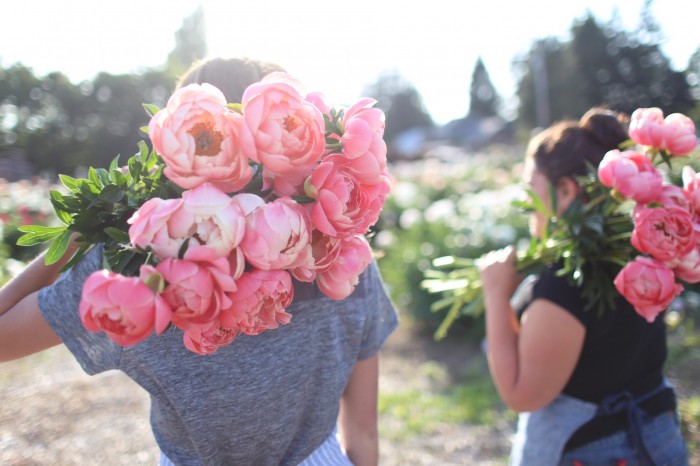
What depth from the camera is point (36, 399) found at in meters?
2.39

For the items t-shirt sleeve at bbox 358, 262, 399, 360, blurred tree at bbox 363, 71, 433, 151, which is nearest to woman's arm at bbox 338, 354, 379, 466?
t-shirt sleeve at bbox 358, 262, 399, 360

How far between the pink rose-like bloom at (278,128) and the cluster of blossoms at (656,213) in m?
0.93

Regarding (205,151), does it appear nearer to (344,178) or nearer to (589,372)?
(344,178)

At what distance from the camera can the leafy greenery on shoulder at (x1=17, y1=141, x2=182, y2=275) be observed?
83cm

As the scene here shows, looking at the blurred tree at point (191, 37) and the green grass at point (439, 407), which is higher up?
the blurred tree at point (191, 37)

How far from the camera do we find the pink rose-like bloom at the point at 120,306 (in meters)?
0.62

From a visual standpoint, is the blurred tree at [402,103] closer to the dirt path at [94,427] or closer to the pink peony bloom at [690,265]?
the dirt path at [94,427]

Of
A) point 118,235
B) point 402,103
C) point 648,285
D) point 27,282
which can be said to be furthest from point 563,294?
point 402,103

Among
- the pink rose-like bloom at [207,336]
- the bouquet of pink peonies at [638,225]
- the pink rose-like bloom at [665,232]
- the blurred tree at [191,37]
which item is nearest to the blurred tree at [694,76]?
the bouquet of pink peonies at [638,225]

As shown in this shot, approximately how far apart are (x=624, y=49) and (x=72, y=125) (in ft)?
10.6

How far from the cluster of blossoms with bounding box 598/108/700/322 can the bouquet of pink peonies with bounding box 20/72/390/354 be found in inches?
29.9

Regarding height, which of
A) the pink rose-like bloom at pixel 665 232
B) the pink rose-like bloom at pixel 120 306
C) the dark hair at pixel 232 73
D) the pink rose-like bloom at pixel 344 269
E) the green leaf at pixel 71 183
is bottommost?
the pink rose-like bloom at pixel 665 232

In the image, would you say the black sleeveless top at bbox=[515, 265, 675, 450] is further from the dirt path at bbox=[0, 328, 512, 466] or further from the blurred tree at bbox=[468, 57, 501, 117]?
the blurred tree at bbox=[468, 57, 501, 117]

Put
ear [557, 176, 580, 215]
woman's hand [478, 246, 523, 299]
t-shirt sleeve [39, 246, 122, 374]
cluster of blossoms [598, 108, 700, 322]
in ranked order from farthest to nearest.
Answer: woman's hand [478, 246, 523, 299]
ear [557, 176, 580, 215]
cluster of blossoms [598, 108, 700, 322]
t-shirt sleeve [39, 246, 122, 374]
